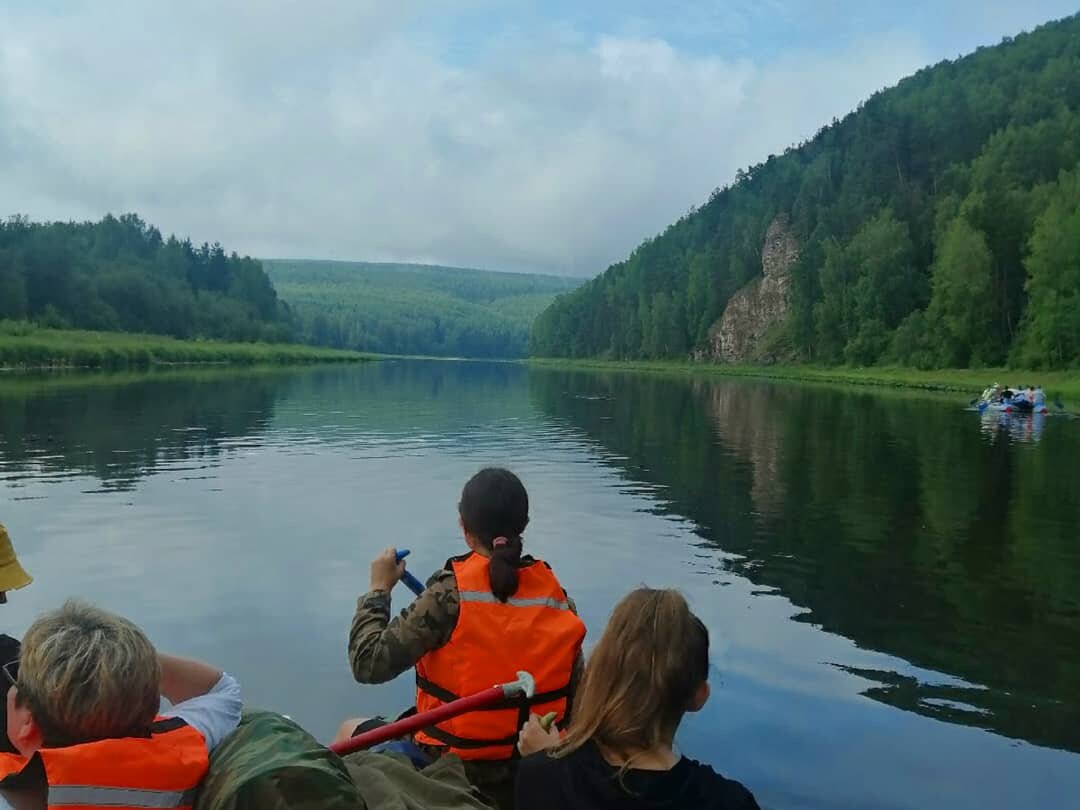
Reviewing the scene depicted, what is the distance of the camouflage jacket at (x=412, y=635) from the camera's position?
449cm

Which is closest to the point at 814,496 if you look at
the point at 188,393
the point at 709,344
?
the point at 188,393

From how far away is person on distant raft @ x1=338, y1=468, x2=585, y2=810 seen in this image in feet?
14.6

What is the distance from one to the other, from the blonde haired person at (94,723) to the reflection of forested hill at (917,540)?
6840 mm

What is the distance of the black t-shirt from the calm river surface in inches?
142

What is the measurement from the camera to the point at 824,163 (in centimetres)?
12950

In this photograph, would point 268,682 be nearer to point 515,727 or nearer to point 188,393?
point 515,727

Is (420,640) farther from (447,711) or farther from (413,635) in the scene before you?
(447,711)

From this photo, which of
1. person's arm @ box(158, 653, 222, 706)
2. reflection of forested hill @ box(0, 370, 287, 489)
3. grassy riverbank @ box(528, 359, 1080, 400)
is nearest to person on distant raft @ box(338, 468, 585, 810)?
person's arm @ box(158, 653, 222, 706)

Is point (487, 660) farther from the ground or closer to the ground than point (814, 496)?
farther from the ground

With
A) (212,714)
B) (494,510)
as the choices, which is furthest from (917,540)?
(212,714)

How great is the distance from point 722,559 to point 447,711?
9.79 metres

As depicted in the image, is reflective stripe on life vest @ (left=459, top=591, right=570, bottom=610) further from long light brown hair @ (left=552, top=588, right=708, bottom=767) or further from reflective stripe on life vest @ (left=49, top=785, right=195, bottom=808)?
reflective stripe on life vest @ (left=49, top=785, right=195, bottom=808)

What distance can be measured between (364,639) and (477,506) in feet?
2.76

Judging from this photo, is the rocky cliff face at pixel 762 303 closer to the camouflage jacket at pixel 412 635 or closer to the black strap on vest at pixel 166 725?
the camouflage jacket at pixel 412 635
